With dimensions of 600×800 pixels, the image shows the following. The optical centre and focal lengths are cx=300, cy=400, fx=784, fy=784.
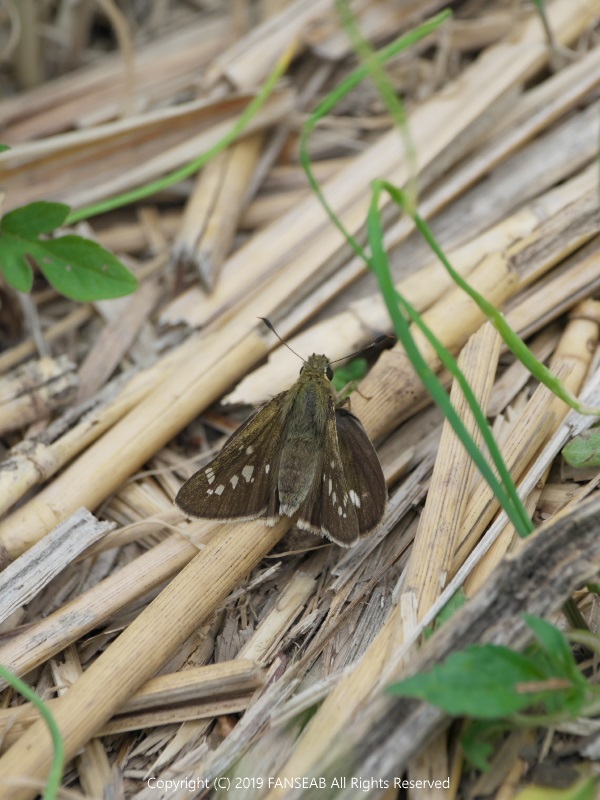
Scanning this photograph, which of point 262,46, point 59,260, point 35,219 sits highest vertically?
point 262,46

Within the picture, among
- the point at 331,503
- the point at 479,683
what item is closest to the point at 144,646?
the point at 331,503

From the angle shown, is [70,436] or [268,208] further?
[268,208]

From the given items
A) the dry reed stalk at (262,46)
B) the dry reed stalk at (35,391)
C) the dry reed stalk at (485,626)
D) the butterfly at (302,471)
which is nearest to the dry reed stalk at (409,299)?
the butterfly at (302,471)

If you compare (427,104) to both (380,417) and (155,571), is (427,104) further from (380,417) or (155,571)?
(155,571)

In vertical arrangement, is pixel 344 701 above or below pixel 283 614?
below

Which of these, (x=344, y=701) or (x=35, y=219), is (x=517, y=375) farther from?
(x=35, y=219)

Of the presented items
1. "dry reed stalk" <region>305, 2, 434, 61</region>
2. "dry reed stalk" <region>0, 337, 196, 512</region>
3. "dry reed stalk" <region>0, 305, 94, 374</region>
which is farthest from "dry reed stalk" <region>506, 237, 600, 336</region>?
"dry reed stalk" <region>0, 305, 94, 374</region>

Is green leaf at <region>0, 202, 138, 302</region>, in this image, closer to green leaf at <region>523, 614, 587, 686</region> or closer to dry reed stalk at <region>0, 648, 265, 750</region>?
dry reed stalk at <region>0, 648, 265, 750</region>
